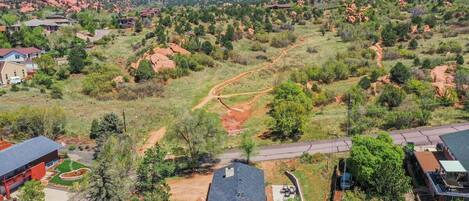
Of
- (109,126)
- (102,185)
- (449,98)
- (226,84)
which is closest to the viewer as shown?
(102,185)

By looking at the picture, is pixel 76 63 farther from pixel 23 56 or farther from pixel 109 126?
pixel 109 126

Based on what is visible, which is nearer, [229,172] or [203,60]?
[229,172]

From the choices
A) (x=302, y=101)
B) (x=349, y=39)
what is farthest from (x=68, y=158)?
(x=349, y=39)

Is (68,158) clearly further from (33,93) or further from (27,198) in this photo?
(33,93)

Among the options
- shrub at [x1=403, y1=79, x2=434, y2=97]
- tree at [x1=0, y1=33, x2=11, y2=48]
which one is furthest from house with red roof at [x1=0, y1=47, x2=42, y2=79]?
shrub at [x1=403, y1=79, x2=434, y2=97]

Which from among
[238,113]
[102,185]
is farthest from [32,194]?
[238,113]

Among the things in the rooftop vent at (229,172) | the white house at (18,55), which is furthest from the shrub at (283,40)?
the rooftop vent at (229,172)

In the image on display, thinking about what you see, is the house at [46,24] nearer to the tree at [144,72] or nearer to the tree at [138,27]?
the tree at [138,27]
